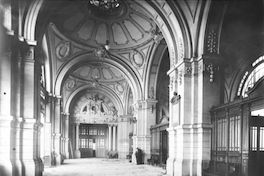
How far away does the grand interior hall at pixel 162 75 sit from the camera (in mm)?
9492

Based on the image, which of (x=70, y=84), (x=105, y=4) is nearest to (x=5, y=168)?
(x=105, y=4)

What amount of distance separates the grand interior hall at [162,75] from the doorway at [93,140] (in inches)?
→ 438

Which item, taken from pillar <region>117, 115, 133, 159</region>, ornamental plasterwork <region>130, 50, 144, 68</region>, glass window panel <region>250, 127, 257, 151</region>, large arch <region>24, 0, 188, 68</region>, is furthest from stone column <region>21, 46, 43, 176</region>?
pillar <region>117, 115, 133, 159</region>

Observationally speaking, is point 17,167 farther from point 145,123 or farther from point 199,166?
point 145,123

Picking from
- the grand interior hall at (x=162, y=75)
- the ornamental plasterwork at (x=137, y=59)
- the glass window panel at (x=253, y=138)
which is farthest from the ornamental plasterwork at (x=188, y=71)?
the ornamental plasterwork at (x=137, y=59)

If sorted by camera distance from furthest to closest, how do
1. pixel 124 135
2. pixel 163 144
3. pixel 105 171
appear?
pixel 124 135 → pixel 163 144 → pixel 105 171

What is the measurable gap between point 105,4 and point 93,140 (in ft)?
60.1

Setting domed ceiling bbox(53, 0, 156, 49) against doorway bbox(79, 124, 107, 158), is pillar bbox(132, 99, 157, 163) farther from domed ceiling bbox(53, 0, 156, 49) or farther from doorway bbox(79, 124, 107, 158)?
doorway bbox(79, 124, 107, 158)

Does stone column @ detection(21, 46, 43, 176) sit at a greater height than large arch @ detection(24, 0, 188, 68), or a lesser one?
lesser

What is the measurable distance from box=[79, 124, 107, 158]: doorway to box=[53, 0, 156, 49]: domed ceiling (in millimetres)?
13725

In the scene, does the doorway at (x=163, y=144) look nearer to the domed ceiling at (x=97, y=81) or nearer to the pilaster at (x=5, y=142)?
the domed ceiling at (x=97, y=81)

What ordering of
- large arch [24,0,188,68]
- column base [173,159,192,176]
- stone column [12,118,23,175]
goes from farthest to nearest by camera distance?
column base [173,159,192,176] → large arch [24,0,188,68] → stone column [12,118,23,175]

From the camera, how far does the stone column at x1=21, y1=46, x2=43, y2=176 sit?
10180 millimetres

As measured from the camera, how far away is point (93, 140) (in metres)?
32.3
